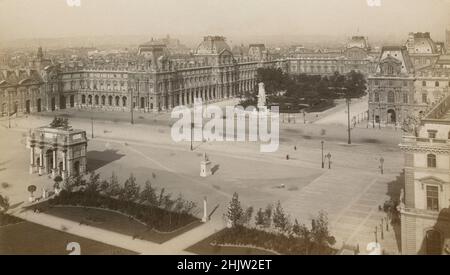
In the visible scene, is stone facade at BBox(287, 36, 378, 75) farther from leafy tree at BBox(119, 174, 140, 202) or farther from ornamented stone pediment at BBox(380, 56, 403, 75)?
leafy tree at BBox(119, 174, 140, 202)

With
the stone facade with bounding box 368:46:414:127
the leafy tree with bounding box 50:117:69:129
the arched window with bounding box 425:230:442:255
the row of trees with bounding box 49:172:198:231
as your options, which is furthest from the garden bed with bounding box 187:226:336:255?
the stone facade with bounding box 368:46:414:127

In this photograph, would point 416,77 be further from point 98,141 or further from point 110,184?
point 110,184

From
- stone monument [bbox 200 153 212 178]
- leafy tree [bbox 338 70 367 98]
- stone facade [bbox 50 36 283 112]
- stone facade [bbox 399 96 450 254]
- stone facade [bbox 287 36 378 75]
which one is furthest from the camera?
stone facade [bbox 287 36 378 75]

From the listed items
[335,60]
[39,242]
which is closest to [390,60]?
[335,60]

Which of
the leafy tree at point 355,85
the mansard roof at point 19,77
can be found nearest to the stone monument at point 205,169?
the mansard roof at point 19,77

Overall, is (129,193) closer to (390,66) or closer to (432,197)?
(432,197)

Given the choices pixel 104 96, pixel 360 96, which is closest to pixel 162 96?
pixel 104 96
